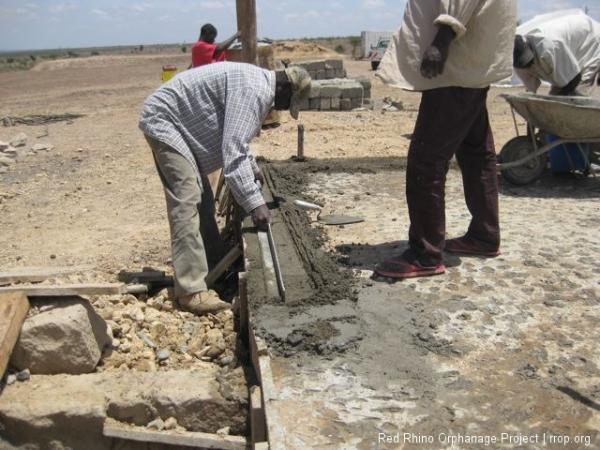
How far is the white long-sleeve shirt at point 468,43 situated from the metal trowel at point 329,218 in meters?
1.52

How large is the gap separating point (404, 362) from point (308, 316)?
1.92 feet

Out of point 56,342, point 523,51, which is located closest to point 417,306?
point 56,342

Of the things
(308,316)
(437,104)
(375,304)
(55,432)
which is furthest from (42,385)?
(437,104)

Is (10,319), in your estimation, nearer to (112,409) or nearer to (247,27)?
(112,409)

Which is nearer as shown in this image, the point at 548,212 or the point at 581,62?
the point at 548,212

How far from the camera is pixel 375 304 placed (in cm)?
305

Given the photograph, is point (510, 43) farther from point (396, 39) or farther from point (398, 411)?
point (398, 411)

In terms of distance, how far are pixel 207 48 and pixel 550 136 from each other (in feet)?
15.7

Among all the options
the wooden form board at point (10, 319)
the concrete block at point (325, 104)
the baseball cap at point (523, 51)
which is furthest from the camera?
the concrete block at point (325, 104)

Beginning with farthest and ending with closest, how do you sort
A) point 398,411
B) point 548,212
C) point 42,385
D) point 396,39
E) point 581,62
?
point 581,62, point 548,212, point 396,39, point 42,385, point 398,411

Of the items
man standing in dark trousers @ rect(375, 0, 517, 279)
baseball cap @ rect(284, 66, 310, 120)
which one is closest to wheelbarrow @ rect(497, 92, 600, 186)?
man standing in dark trousers @ rect(375, 0, 517, 279)

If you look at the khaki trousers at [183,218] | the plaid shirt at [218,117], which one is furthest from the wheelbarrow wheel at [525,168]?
the khaki trousers at [183,218]

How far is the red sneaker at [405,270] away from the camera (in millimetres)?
3322

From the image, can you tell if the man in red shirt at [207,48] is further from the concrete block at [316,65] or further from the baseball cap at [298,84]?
the concrete block at [316,65]
